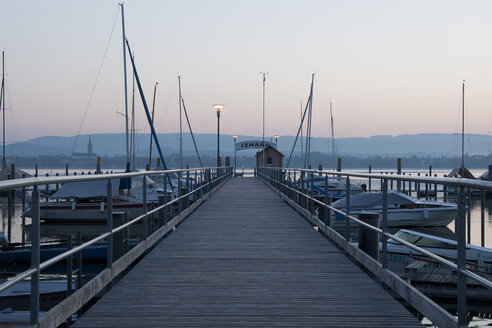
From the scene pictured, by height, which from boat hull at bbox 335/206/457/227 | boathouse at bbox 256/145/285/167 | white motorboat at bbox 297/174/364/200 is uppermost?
boathouse at bbox 256/145/285/167

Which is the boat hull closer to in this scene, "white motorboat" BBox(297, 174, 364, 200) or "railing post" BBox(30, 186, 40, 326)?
"white motorboat" BBox(297, 174, 364, 200)

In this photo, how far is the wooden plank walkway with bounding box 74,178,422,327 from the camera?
4.68m

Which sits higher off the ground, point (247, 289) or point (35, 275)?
point (35, 275)

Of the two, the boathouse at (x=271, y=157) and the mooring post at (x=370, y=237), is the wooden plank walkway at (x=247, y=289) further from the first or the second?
the boathouse at (x=271, y=157)

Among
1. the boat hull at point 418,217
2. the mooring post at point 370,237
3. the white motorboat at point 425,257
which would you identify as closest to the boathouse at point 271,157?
the boat hull at point 418,217

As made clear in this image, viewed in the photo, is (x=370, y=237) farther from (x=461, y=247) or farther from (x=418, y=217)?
(x=418, y=217)

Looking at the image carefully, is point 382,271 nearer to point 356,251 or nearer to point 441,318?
point 356,251

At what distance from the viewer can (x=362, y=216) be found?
6.89 metres

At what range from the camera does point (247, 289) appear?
228 inches

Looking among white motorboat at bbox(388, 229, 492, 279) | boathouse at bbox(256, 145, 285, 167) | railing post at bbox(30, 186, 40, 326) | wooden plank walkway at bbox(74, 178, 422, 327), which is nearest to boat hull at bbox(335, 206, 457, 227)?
white motorboat at bbox(388, 229, 492, 279)

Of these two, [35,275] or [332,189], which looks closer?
[35,275]

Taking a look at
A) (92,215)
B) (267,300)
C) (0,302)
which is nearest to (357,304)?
(267,300)

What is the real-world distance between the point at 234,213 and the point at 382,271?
8.81m

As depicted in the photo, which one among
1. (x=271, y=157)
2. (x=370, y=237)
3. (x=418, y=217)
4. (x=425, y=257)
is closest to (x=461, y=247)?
(x=370, y=237)
